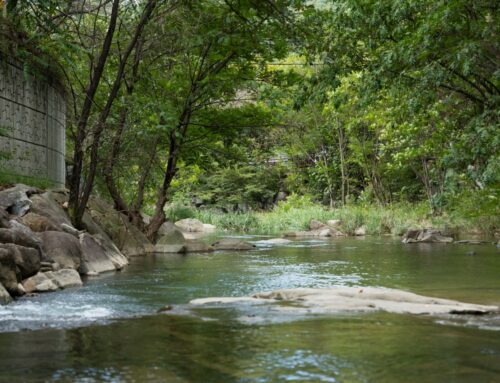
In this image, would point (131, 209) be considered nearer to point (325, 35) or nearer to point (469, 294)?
point (325, 35)

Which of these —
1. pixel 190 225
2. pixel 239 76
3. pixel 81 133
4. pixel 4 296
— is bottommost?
pixel 4 296

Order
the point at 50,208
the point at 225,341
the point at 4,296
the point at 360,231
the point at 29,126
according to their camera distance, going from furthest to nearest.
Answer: the point at 360,231 → the point at 29,126 → the point at 50,208 → the point at 4,296 → the point at 225,341

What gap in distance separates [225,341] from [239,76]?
1155 cm

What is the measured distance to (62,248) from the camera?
32.0ft

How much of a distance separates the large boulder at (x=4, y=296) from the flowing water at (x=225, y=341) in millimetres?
162

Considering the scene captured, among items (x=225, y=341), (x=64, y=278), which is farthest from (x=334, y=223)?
(x=225, y=341)

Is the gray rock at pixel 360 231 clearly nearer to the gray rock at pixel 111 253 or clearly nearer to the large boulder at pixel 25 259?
the gray rock at pixel 111 253

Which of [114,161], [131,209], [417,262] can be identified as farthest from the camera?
[131,209]

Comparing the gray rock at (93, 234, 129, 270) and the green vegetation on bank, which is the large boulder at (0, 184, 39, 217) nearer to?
the gray rock at (93, 234, 129, 270)

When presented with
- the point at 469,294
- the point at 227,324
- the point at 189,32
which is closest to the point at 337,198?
the point at 189,32

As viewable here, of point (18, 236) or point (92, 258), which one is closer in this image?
point (18, 236)

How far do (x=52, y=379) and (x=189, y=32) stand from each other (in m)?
10.8

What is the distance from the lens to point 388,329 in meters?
5.11

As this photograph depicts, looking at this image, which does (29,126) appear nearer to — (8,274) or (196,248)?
(196,248)
